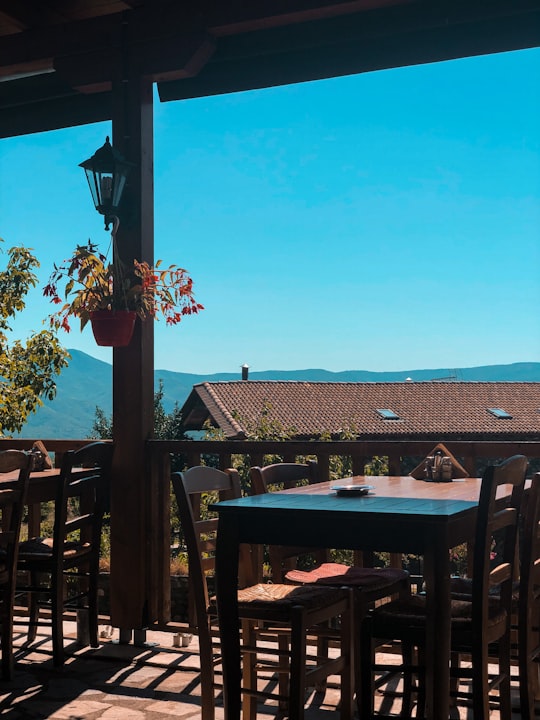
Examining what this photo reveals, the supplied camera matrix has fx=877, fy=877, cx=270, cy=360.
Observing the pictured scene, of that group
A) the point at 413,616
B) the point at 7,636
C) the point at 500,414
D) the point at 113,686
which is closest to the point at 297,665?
the point at 413,616

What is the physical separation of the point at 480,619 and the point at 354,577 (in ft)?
2.24

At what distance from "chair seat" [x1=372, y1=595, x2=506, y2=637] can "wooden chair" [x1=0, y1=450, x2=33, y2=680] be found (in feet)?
5.37

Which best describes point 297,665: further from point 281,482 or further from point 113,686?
point 113,686

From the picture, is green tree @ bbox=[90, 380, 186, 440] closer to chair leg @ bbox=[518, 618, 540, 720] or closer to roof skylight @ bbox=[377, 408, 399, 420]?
roof skylight @ bbox=[377, 408, 399, 420]

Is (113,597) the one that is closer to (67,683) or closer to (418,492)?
(67,683)

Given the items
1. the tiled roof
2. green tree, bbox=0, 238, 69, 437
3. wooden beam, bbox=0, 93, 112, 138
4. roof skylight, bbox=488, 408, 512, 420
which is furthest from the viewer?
roof skylight, bbox=488, 408, 512, 420

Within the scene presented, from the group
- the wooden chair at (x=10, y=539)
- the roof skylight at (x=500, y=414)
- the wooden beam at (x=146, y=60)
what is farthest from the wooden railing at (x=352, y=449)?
the roof skylight at (x=500, y=414)

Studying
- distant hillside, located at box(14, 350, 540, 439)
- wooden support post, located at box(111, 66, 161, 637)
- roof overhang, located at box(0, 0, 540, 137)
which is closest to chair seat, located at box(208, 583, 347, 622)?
wooden support post, located at box(111, 66, 161, 637)

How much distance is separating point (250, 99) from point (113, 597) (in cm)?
7046

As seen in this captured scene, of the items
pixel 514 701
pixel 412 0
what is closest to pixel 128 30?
pixel 412 0

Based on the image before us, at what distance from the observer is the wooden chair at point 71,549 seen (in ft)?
12.3

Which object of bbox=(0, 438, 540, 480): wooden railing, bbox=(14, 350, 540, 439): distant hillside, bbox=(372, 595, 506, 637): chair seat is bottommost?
bbox=(372, 595, 506, 637): chair seat

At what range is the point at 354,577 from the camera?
3029 mm

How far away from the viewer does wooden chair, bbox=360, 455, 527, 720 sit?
2402 millimetres
